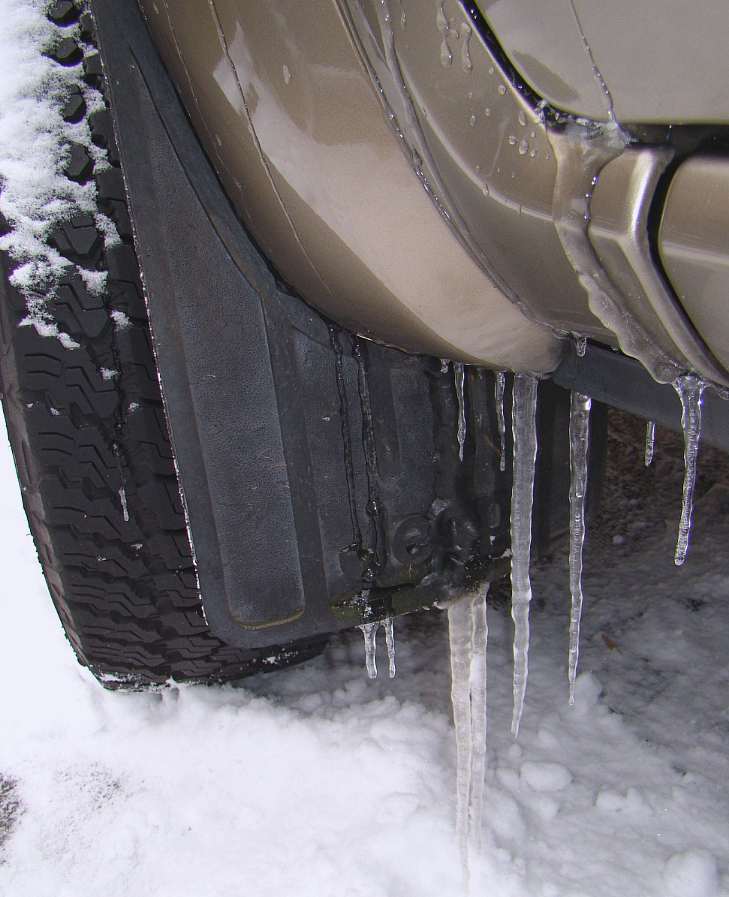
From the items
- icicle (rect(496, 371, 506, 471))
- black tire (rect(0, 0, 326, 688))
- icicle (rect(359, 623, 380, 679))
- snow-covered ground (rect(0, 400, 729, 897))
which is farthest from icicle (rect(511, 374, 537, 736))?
black tire (rect(0, 0, 326, 688))

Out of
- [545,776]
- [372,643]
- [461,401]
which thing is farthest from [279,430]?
[545,776]

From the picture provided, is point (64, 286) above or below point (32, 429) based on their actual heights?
above

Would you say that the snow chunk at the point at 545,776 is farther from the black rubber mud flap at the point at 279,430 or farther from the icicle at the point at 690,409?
the icicle at the point at 690,409

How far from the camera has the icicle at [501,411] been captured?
42.2 inches

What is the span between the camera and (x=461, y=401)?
1.07 m

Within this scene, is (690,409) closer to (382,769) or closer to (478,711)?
(478,711)

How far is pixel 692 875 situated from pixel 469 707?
402 millimetres

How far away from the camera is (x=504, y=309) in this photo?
0.78m

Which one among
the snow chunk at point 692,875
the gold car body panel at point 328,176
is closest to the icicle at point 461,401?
the gold car body panel at point 328,176

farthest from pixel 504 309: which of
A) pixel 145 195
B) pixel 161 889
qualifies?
pixel 161 889

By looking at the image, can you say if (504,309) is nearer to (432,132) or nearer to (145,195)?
(432,132)

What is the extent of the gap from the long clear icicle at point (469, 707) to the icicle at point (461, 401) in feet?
0.94

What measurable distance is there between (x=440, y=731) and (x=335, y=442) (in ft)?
2.15

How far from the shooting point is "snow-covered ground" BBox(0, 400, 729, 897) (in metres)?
1.08
